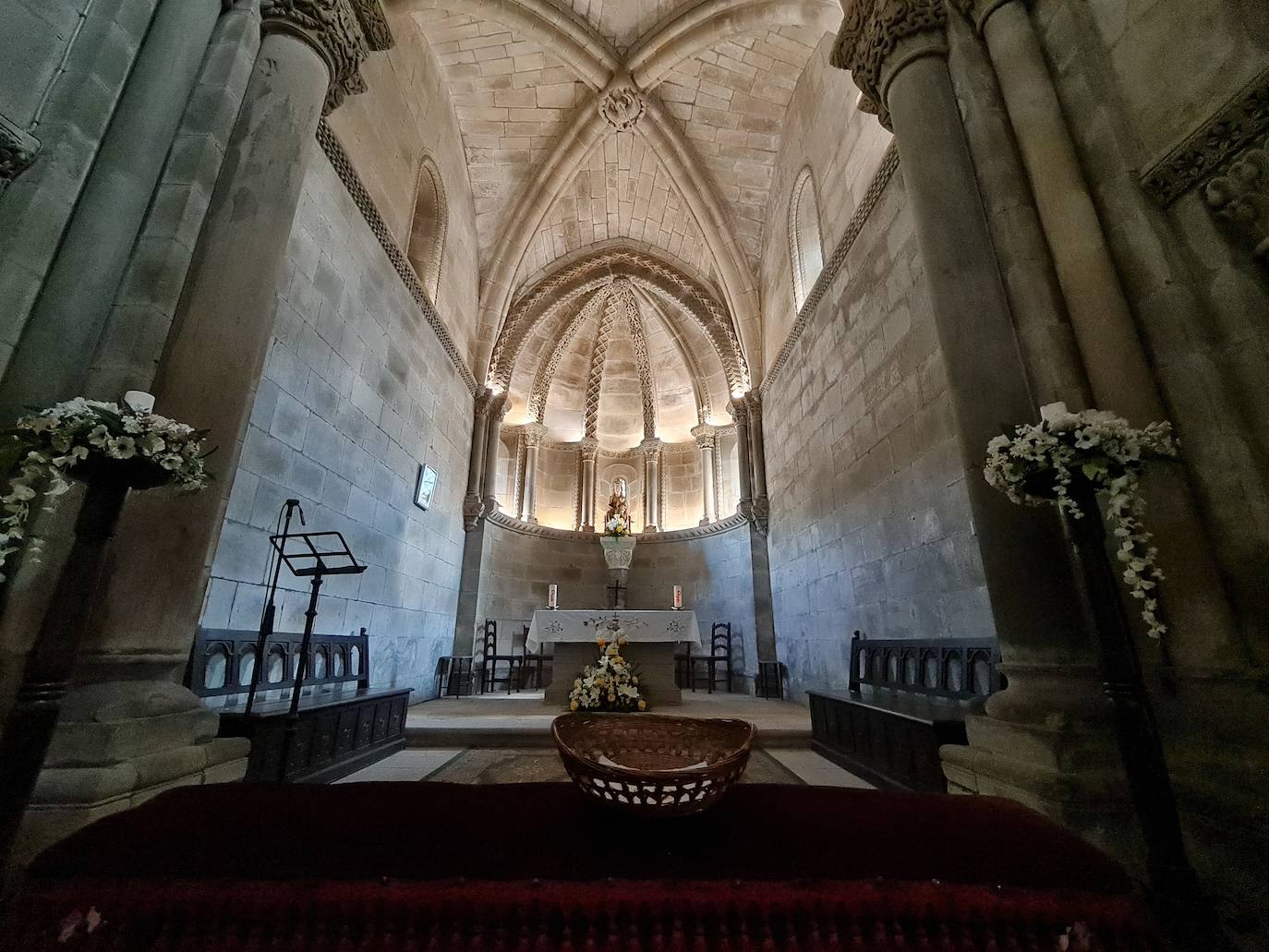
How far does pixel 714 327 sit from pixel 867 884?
11194 millimetres

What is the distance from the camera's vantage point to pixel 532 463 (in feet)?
39.2

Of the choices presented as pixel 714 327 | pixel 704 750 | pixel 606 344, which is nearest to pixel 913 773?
pixel 704 750

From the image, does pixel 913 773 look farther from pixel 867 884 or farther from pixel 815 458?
pixel 815 458

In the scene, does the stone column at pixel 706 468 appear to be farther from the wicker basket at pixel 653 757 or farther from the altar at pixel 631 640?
the wicker basket at pixel 653 757

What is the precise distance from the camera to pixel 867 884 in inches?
44.6

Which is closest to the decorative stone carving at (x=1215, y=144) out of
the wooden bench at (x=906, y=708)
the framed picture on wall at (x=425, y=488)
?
the wooden bench at (x=906, y=708)

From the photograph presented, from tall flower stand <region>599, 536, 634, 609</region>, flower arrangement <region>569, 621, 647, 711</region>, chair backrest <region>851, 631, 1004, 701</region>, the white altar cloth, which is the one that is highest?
tall flower stand <region>599, 536, 634, 609</region>

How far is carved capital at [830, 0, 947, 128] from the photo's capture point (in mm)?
3668

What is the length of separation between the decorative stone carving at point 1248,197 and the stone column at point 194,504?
16.5 feet

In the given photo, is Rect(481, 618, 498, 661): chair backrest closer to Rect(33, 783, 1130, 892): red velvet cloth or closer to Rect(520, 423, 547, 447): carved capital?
Rect(520, 423, 547, 447): carved capital

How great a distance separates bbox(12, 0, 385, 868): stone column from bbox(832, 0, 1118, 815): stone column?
378cm

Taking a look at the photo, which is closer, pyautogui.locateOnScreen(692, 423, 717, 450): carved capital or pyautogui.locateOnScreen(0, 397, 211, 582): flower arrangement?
pyautogui.locateOnScreen(0, 397, 211, 582): flower arrangement

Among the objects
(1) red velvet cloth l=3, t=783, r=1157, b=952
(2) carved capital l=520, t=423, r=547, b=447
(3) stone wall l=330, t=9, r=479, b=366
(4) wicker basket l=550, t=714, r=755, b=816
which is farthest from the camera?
(2) carved capital l=520, t=423, r=547, b=447

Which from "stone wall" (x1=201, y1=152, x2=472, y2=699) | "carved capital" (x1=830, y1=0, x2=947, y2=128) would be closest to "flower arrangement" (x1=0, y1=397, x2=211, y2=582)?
"stone wall" (x1=201, y1=152, x2=472, y2=699)
